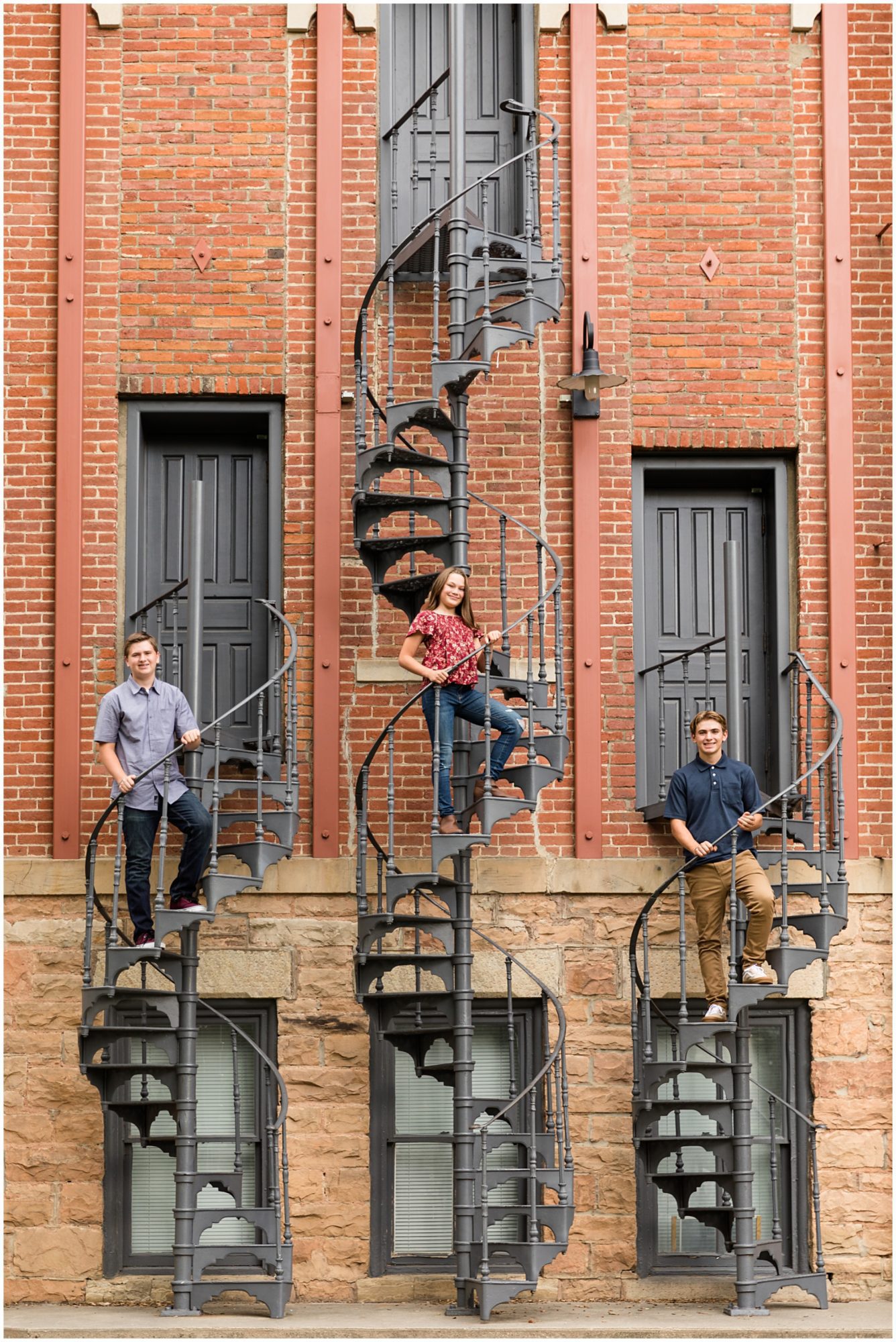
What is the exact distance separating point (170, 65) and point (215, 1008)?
250 inches

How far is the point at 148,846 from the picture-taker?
429 inches

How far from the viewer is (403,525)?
485 inches

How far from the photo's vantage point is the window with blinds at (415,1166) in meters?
11.6

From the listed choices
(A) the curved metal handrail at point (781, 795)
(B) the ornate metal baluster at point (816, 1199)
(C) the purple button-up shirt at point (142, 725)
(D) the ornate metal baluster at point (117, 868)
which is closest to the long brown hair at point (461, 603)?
(C) the purple button-up shirt at point (142, 725)

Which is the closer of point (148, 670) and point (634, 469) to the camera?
point (148, 670)

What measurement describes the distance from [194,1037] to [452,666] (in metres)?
2.66

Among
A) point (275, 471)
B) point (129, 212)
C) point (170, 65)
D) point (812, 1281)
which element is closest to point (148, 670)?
point (275, 471)

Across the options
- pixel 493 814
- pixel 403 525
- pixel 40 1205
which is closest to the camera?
pixel 493 814

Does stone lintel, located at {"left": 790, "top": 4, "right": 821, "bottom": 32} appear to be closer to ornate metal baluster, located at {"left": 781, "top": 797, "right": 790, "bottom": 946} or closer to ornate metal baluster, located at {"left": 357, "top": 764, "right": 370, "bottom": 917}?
ornate metal baluster, located at {"left": 781, "top": 797, "right": 790, "bottom": 946}

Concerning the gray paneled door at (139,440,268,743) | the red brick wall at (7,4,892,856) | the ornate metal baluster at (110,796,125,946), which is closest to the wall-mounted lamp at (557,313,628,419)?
the red brick wall at (7,4,892,856)

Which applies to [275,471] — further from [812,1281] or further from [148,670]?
[812,1281]

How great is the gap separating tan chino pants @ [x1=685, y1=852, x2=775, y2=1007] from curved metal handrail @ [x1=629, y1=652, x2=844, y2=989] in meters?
0.15

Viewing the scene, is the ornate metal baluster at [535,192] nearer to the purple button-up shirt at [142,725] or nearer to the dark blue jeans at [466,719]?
the dark blue jeans at [466,719]

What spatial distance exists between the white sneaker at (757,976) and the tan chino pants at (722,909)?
0.07 m
